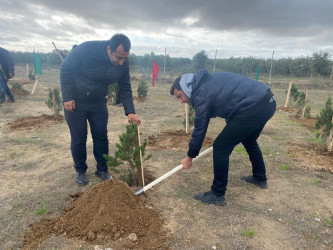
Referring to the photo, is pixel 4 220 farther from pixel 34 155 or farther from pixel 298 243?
pixel 298 243

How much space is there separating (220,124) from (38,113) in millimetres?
6487

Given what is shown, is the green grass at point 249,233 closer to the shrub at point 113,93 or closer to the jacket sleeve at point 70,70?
the jacket sleeve at point 70,70

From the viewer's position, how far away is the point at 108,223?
259 cm

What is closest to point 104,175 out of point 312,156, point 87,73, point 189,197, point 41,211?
point 41,211

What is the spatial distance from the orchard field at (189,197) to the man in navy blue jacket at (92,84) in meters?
0.68

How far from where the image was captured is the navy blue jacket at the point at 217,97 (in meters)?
2.72

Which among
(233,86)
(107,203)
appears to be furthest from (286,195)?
(107,203)

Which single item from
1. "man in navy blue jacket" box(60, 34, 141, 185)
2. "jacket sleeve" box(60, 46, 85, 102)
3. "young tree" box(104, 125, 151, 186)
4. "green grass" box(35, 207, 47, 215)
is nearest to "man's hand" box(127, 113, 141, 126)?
"man in navy blue jacket" box(60, 34, 141, 185)

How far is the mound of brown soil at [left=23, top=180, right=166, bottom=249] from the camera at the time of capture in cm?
249

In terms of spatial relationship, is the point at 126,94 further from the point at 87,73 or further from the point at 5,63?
the point at 5,63

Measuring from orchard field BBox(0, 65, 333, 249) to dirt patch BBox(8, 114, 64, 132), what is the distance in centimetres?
53

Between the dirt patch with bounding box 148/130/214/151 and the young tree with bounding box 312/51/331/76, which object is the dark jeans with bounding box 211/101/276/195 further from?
the young tree with bounding box 312/51/331/76

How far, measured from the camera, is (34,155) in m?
4.95

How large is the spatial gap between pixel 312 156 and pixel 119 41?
4479 millimetres
